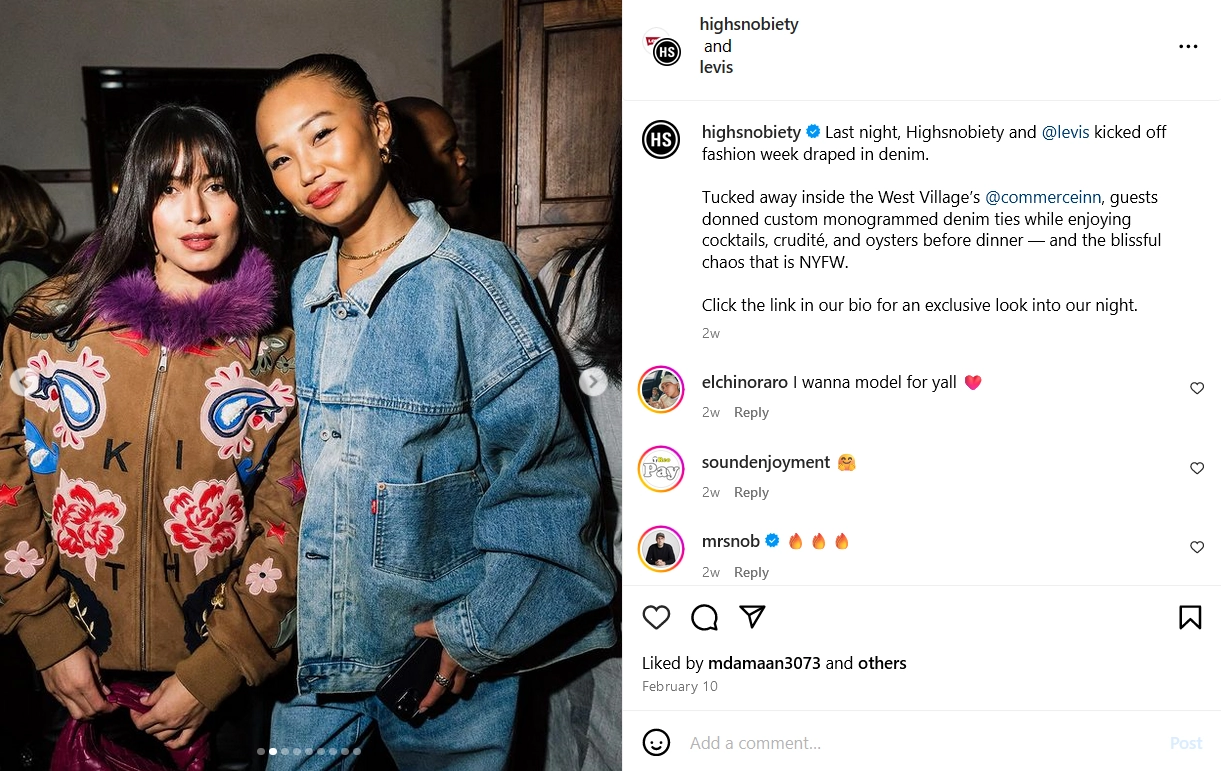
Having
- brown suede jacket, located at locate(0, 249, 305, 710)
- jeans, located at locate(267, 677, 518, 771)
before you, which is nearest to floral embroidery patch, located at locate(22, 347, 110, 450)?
brown suede jacket, located at locate(0, 249, 305, 710)

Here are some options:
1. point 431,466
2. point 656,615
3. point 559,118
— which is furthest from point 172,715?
point 559,118

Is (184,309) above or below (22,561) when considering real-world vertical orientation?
above

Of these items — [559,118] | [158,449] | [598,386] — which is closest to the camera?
[158,449]

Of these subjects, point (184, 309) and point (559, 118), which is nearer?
point (184, 309)

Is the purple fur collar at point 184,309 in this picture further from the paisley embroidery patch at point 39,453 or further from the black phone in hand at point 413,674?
the black phone in hand at point 413,674

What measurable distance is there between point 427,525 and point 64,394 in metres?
0.28

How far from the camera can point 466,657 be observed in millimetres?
616

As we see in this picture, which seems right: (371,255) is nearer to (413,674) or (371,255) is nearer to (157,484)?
(157,484)

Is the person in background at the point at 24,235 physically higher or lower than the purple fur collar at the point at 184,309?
higher

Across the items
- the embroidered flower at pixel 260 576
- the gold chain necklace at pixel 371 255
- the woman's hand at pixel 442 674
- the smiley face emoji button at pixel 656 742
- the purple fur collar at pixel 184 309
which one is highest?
the gold chain necklace at pixel 371 255

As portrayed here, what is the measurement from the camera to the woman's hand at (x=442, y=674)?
2.03 feet

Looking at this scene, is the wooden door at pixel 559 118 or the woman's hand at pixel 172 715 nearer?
the woman's hand at pixel 172 715

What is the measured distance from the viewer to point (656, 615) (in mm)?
583

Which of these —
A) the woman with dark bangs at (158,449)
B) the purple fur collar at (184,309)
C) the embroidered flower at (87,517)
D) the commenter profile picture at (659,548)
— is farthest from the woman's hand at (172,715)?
the commenter profile picture at (659,548)
